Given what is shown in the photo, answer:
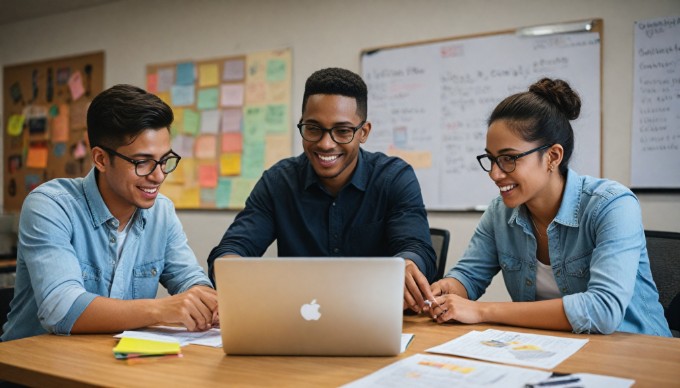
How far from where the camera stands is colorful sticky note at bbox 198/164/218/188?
3.98 m

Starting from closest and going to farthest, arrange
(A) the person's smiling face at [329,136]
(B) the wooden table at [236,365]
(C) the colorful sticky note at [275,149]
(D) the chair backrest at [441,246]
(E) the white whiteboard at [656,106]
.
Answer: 1. (B) the wooden table at [236,365]
2. (A) the person's smiling face at [329,136]
3. (D) the chair backrest at [441,246]
4. (E) the white whiteboard at [656,106]
5. (C) the colorful sticky note at [275,149]

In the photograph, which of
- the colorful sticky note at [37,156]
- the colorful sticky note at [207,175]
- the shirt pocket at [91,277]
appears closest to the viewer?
the shirt pocket at [91,277]

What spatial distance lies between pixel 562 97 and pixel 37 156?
14.5 ft

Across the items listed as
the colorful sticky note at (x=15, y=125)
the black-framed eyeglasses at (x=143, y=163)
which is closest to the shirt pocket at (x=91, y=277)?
the black-framed eyeglasses at (x=143, y=163)

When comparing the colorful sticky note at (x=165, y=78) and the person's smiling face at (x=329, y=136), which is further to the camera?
the colorful sticky note at (x=165, y=78)

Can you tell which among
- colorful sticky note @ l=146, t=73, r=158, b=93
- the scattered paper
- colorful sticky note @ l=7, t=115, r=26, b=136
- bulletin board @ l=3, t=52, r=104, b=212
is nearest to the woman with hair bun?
the scattered paper

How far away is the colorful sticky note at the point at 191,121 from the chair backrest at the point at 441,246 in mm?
2341

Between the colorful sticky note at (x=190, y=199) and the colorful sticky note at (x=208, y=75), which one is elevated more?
the colorful sticky note at (x=208, y=75)

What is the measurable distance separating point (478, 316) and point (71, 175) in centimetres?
399

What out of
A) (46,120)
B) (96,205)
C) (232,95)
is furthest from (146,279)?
(46,120)

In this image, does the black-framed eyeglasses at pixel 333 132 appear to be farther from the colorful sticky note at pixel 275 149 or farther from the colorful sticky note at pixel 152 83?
the colorful sticky note at pixel 152 83

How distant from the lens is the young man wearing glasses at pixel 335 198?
181cm

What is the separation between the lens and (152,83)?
426 centimetres

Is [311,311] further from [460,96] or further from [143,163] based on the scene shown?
[460,96]
